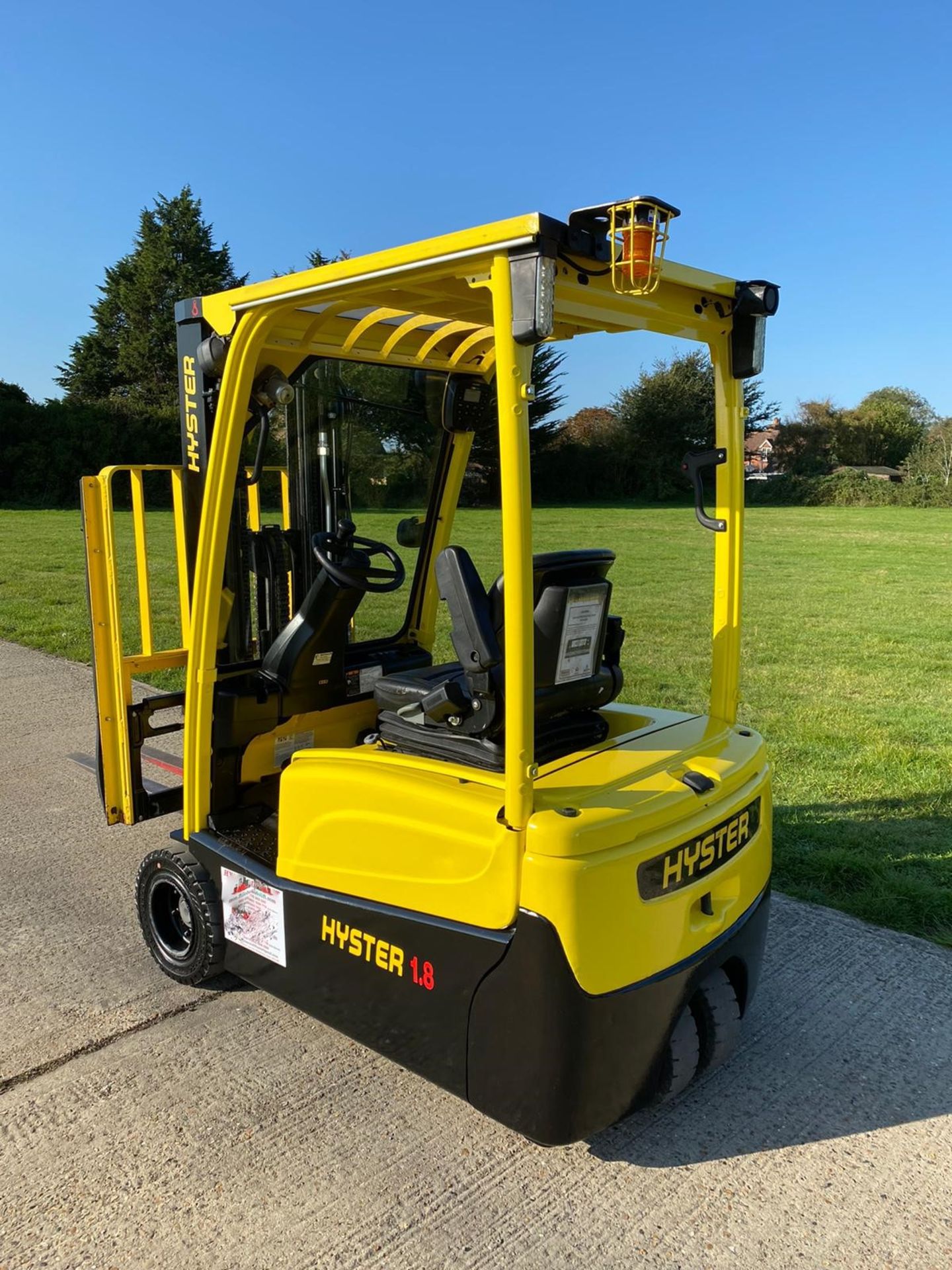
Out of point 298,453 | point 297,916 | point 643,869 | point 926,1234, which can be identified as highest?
point 298,453

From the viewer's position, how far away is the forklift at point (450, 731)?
2275 mm

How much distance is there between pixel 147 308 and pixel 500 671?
46200 mm

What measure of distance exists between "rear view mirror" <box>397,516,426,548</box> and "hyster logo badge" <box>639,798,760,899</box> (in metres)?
1.98

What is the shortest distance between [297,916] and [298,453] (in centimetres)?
187

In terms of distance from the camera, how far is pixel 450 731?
9.06 ft

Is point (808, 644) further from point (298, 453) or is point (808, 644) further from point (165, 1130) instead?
point (165, 1130)

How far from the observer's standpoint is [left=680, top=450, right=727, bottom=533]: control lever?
110 inches

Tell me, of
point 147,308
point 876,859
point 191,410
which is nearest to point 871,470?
point 147,308

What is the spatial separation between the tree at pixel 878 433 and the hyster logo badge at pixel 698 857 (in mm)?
51744

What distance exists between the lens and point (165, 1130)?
276 centimetres

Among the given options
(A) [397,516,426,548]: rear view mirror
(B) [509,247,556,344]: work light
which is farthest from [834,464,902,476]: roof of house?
(B) [509,247,556,344]: work light

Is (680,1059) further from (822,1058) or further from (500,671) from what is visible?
(500,671)

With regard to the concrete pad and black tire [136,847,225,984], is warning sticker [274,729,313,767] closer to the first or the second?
black tire [136,847,225,984]

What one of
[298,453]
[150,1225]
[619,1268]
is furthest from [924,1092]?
[298,453]
